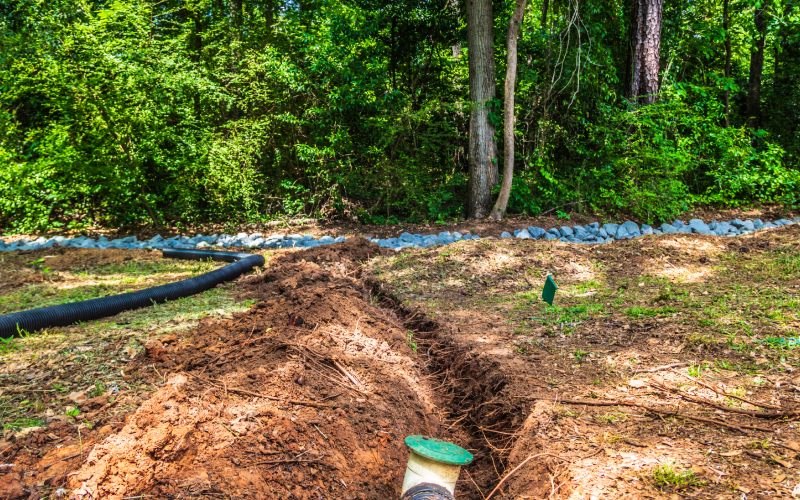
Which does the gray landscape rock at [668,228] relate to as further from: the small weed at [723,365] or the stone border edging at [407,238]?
the small weed at [723,365]

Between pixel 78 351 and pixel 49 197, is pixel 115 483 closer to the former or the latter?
pixel 78 351

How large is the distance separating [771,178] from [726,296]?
22.5ft

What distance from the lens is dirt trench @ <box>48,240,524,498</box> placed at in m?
2.23

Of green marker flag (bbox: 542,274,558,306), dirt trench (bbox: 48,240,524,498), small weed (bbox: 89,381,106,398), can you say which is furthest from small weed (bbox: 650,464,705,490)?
small weed (bbox: 89,381,106,398)

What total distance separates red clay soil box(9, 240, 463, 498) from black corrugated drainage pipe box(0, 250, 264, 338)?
41.1 inches

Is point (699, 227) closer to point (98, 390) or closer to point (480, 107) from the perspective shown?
point (480, 107)

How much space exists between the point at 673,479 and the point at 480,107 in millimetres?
7414

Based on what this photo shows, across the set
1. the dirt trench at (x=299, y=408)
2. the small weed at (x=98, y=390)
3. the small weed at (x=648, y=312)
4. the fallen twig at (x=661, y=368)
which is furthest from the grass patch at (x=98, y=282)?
the fallen twig at (x=661, y=368)

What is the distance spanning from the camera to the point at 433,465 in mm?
2305

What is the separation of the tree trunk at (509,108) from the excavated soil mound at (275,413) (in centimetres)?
496

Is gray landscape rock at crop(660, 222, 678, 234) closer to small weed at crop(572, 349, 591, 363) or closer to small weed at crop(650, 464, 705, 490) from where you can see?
small weed at crop(572, 349, 591, 363)

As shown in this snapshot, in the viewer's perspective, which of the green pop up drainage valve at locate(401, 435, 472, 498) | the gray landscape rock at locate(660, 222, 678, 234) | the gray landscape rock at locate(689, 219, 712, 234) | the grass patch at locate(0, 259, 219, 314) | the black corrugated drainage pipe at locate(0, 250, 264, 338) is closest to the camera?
the green pop up drainage valve at locate(401, 435, 472, 498)

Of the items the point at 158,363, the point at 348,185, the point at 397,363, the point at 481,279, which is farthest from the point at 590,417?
the point at 348,185

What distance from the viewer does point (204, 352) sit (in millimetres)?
3312
